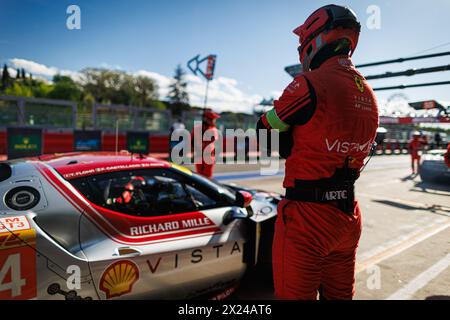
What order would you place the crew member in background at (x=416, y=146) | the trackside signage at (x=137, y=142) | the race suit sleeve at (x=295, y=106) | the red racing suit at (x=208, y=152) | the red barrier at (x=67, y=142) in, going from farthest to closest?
the trackside signage at (x=137, y=142)
the red barrier at (x=67, y=142)
the red racing suit at (x=208, y=152)
the crew member in background at (x=416, y=146)
the race suit sleeve at (x=295, y=106)

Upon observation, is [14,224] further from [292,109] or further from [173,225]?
[292,109]

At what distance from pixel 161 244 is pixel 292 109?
125cm

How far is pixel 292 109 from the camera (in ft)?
4.75

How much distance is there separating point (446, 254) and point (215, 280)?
1490 mm

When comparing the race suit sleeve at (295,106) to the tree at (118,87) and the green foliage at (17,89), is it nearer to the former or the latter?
the green foliage at (17,89)

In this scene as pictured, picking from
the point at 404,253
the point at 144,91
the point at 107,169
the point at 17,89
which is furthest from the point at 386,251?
the point at 144,91

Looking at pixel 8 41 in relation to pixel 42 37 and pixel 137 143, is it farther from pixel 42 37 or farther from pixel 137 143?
pixel 137 143

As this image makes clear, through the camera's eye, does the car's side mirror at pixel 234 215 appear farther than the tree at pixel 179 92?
No

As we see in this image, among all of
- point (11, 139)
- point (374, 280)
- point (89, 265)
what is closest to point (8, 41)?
point (89, 265)

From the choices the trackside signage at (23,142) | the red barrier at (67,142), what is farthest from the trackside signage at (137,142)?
the trackside signage at (23,142)

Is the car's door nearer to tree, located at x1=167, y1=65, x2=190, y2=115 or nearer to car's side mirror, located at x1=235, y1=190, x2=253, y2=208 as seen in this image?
car's side mirror, located at x1=235, y1=190, x2=253, y2=208

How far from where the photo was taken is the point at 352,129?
1435mm

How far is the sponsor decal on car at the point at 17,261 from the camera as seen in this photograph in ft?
5.17

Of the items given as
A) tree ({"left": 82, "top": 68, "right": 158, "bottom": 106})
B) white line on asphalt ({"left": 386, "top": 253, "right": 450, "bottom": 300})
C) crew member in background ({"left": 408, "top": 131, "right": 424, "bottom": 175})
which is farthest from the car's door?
tree ({"left": 82, "top": 68, "right": 158, "bottom": 106})
